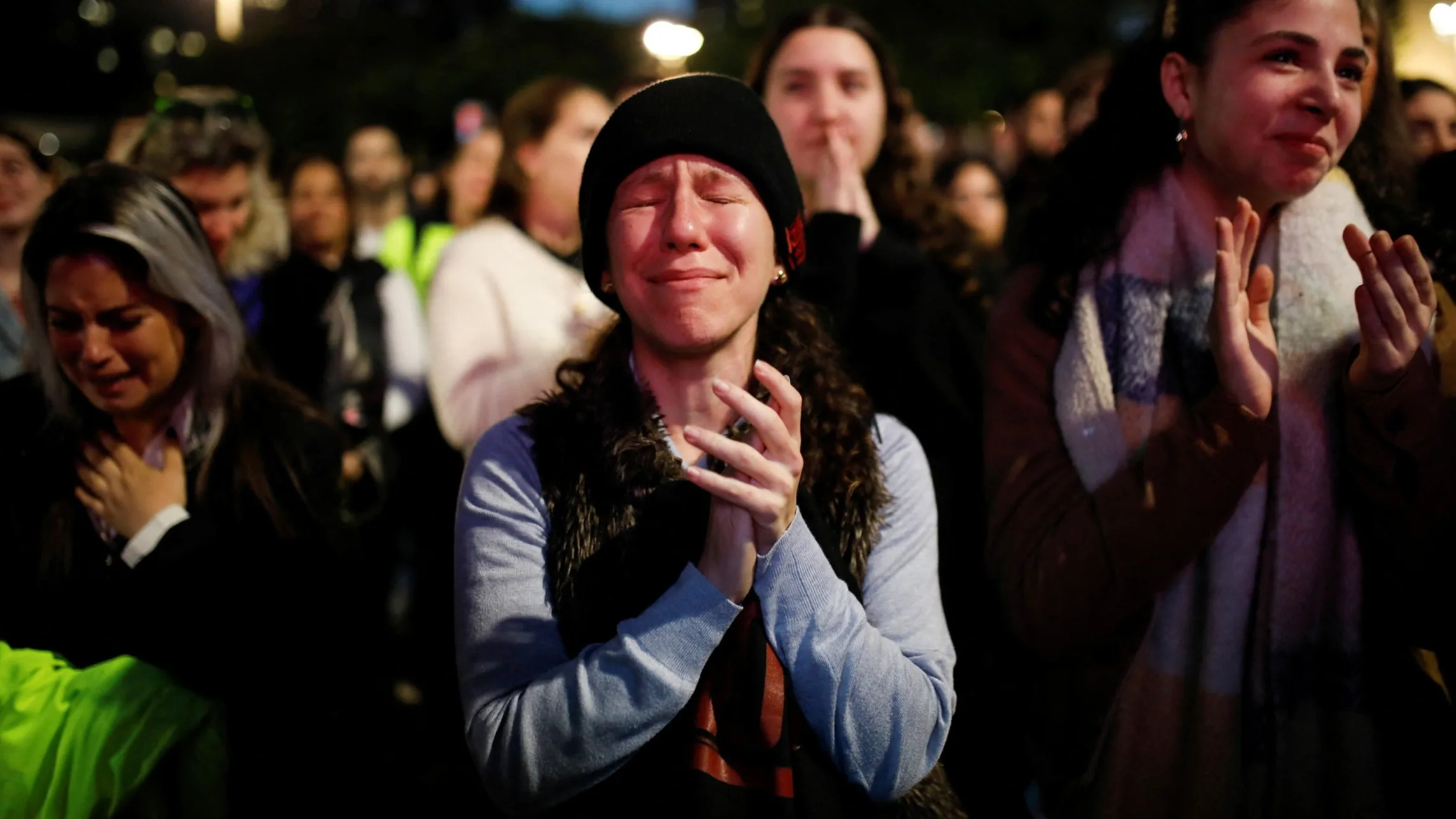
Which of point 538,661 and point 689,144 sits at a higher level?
point 689,144

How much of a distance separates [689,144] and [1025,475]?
857mm

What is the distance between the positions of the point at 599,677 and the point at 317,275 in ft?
10.1

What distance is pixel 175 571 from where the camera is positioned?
223 centimetres

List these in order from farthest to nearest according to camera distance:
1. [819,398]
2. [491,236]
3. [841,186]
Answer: [491,236], [841,186], [819,398]

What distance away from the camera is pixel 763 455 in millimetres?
1603

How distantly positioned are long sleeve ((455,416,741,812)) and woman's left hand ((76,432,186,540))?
83 cm

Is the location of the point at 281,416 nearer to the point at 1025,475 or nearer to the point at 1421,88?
the point at 1025,475

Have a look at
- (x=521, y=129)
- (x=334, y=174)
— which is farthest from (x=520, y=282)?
(x=334, y=174)

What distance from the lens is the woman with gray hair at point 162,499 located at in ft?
7.44

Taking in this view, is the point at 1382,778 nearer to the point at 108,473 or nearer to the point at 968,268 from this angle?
the point at 968,268

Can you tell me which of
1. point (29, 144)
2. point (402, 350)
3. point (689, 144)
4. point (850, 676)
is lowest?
point (850, 676)

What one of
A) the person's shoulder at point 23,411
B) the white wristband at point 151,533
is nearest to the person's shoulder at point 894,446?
the white wristband at point 151,533

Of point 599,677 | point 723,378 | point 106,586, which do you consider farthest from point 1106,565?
point 106,586

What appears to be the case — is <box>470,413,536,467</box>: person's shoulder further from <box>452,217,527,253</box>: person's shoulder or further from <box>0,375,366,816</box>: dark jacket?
<box>452,217,527,253</box>: person's shoulder
